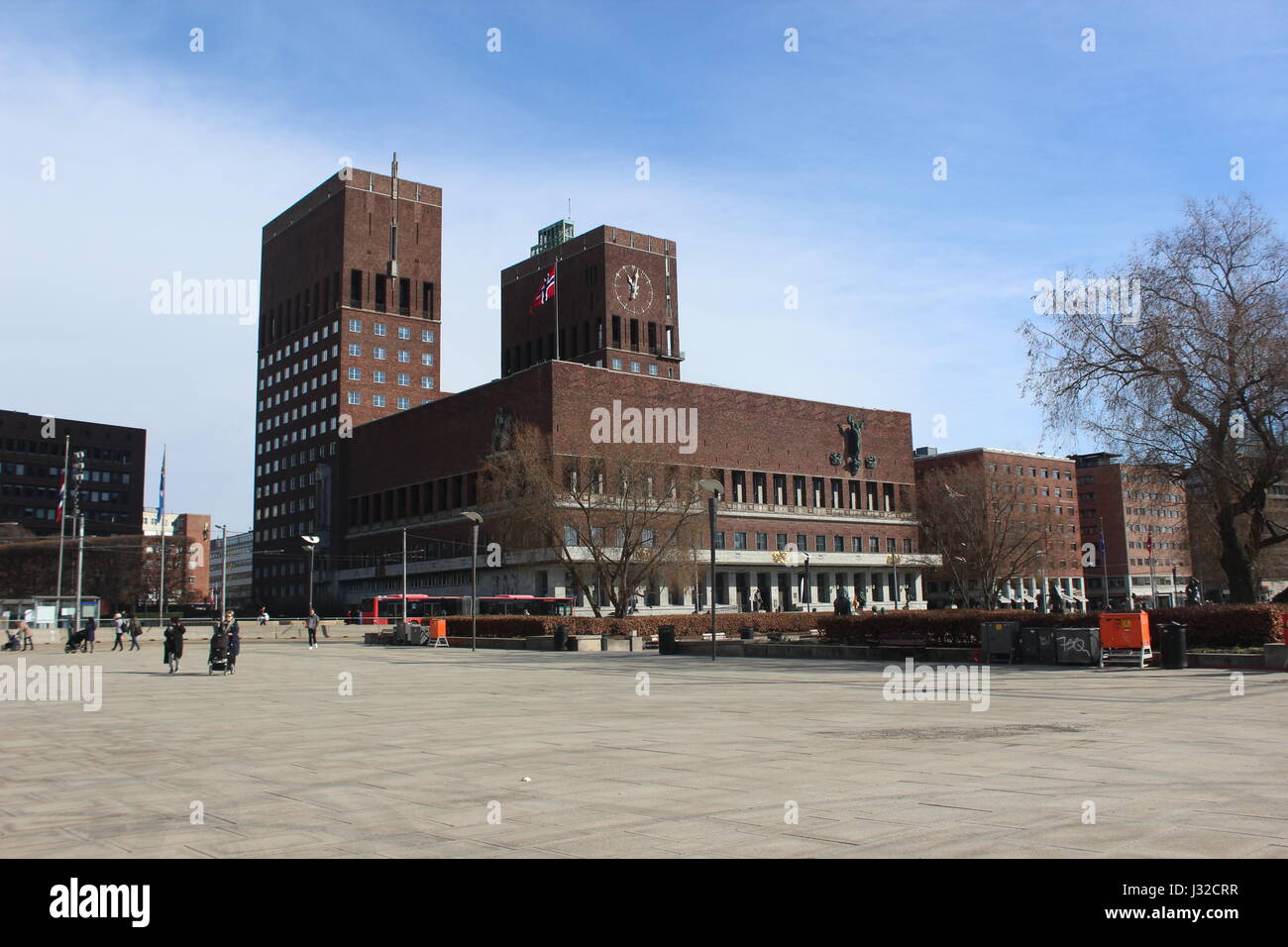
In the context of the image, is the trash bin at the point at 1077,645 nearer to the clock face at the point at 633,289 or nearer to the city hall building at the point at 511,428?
the city hall building at the point at 511,428

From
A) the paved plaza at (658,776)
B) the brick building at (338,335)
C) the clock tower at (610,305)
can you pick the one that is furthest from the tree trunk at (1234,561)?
the brick building at (338,335)

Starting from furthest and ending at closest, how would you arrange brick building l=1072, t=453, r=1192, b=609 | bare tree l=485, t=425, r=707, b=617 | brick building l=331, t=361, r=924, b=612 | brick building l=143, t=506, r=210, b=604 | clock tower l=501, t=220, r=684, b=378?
brick building l=1072, t=453, r=1192, b=609, clock tower l=501, t=220, r=684, b=378, brick building l=143, t=506, r=210, b=604, brick building l=331, t=361, r=924, b=612, bare tree l=485, t=425, r=707, b=617

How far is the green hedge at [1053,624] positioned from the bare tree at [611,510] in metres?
21.7

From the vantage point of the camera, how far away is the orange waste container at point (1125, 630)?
25.4 m

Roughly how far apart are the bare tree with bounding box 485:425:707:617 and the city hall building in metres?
3.37

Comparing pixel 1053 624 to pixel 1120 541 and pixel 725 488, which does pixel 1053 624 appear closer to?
pixel 725 488

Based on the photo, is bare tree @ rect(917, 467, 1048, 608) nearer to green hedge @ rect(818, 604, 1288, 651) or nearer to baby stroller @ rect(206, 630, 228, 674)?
green hedge @ rect(818, 604, 1288, 651)

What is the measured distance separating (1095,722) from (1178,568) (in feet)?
531

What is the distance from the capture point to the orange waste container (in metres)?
25.4

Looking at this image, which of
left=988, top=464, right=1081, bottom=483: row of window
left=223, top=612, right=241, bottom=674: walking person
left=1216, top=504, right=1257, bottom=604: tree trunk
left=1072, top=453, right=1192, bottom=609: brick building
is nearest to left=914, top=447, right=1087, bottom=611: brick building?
left=988, top=464, right=1081, bottom=483: row of window

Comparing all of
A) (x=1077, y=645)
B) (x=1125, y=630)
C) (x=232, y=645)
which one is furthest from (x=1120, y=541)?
(x=232, y=645)

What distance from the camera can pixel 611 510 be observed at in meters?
58.0

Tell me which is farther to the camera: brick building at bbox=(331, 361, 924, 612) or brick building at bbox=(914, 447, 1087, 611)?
brick building at bbox=(914, 447, 1087, 611)
